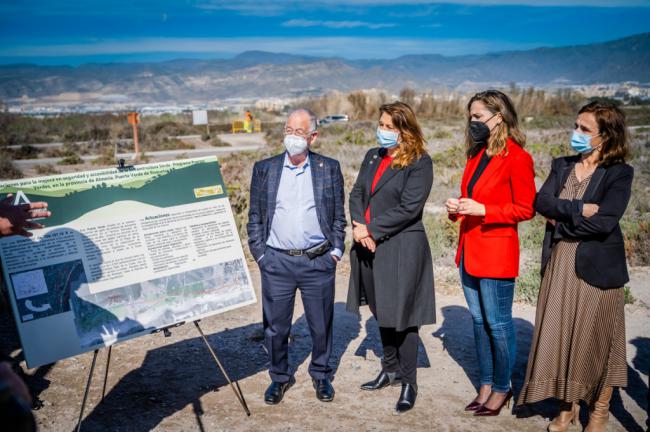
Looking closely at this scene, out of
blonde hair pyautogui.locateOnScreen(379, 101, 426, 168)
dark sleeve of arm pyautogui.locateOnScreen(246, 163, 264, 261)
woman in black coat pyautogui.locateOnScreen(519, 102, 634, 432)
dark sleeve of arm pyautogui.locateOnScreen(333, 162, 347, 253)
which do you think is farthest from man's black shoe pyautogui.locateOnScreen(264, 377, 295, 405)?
blonde hair pyautogui.locateOnScreen(379, 101, 426, 168)

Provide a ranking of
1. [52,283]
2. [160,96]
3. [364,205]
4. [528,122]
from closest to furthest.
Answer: [52,283]
[364,205]
[528,122]
[160,96]

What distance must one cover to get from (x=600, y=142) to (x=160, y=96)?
660 ft

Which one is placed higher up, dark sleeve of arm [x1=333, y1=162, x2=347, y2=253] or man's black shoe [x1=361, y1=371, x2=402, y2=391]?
dark sleeve of arm [x1=333, y1=162, x2=347, y2=253]

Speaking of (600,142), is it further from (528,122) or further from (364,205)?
(528,122)

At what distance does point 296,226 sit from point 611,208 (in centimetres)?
197

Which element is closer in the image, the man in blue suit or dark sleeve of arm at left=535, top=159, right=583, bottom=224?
dark sleeve of arm at left=535, top=159, right=583, bottom=224

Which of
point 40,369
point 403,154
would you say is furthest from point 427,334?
point 40,369

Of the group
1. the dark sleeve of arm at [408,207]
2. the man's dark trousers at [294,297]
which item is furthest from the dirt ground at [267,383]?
the dark sleeve of arm at [408,207]

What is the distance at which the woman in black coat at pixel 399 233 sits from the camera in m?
3.68

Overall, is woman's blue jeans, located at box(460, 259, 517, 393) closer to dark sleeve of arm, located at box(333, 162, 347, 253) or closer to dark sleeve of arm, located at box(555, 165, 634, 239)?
dark sleeve of arm, located at box(555, 165, 634, 239)

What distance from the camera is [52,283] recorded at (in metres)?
3.10

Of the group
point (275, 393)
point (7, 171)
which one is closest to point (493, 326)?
point (275, 393)

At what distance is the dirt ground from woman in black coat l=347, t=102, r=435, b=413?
15.2 inches

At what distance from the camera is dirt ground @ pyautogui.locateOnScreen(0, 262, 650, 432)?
12.3ft
